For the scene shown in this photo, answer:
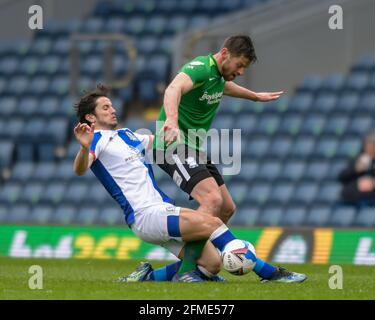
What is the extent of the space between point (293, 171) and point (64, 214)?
4122 millimetres

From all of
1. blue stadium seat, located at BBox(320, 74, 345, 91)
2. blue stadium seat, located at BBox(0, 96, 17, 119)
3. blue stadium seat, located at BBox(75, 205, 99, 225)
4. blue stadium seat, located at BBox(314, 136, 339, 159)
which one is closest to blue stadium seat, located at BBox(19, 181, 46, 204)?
blue stadium seat, located at BBox(75, 205, 99, 225)

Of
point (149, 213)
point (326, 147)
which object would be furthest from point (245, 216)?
point (149, 213)

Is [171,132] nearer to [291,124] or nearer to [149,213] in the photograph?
[149,213]

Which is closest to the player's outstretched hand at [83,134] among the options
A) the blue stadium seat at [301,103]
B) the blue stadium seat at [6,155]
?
the blue stadium seat at [301,103]

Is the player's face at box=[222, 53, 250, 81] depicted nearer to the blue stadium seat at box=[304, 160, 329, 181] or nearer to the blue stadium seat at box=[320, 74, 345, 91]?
the blue stadium seat at box=[304, 160, 329, 181]

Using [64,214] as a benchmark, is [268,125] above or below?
above

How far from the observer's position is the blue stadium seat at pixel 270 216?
20625 millimetres

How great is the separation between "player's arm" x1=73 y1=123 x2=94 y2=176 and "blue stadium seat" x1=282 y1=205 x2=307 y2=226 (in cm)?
997

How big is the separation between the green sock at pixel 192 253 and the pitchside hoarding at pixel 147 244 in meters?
6.17

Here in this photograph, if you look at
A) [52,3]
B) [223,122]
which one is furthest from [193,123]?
[52,3]

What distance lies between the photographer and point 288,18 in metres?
23.4

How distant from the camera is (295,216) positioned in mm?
20609

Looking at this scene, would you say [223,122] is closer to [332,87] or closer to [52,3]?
[332,87]

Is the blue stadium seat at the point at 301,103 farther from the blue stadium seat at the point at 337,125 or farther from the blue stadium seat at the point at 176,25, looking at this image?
the blue stadium seat at the point at 176,25
